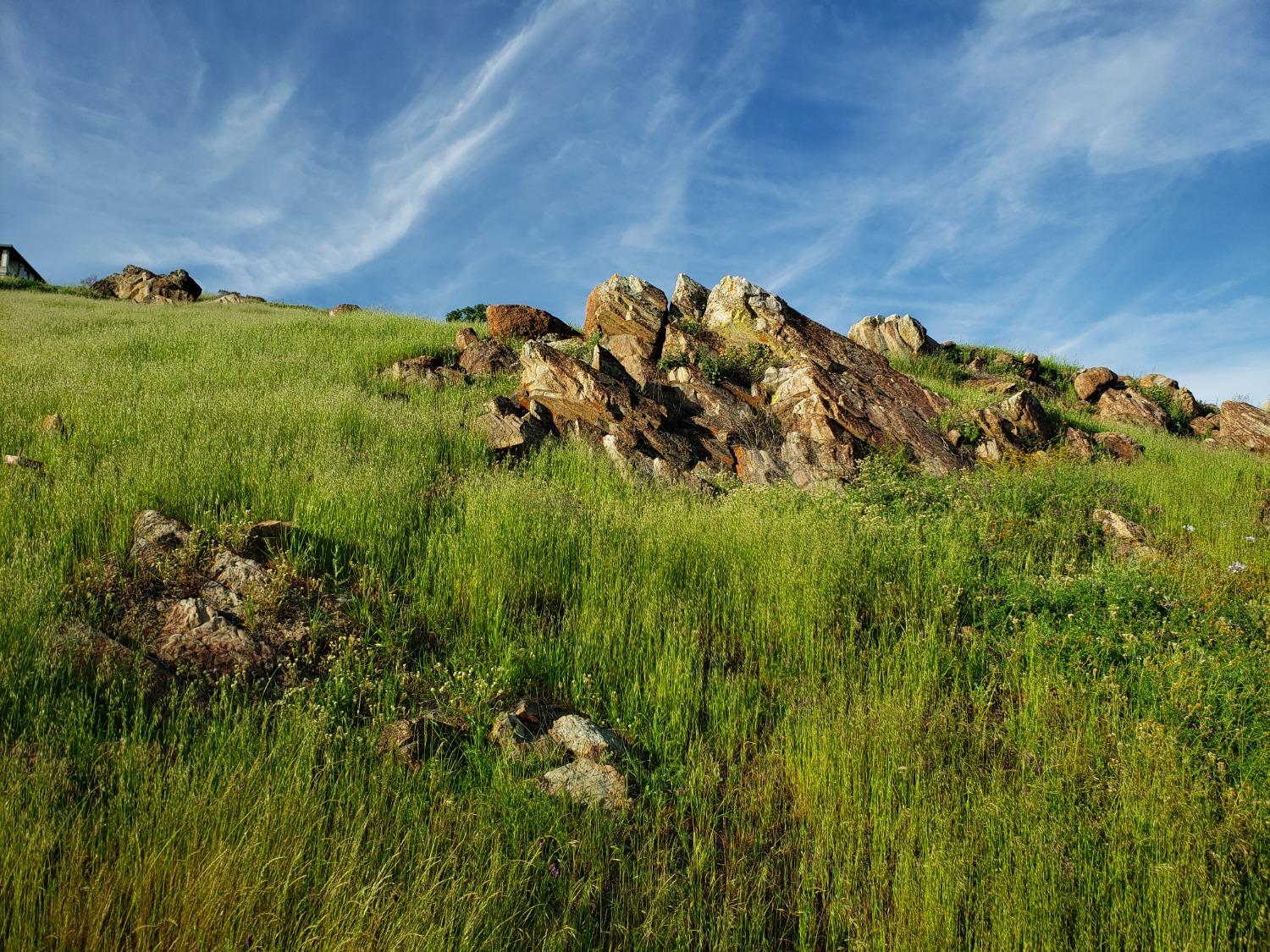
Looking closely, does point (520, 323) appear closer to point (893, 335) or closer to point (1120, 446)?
point (893, 335)

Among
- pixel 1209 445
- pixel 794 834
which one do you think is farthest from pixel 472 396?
pixel 1209 445

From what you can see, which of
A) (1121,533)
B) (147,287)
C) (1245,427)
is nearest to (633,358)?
(1121,533)

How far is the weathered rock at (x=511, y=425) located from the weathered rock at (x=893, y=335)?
14.0 m

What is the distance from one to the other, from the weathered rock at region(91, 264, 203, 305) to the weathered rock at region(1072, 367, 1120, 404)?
132 feet

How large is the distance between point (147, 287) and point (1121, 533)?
44.6 meters

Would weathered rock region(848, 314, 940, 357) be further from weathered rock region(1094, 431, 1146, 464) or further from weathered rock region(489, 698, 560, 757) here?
weathered rock region(489, 698, 560, 757)

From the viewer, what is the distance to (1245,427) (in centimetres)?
1908

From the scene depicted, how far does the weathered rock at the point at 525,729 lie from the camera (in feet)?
12.0

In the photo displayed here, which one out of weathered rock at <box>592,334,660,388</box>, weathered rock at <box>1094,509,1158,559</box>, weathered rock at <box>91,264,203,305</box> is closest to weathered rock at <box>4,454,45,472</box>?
weathered rock at <box>592,334,660,388</box>

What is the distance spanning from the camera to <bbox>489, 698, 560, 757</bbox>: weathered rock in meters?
3.64

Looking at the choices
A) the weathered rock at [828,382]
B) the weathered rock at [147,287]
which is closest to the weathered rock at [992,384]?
the weathered rock at [828,382]

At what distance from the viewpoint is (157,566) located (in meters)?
4.85

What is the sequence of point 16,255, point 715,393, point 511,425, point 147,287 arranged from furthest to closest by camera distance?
point 16,255, point 147,287, point 715,393, point 511,425

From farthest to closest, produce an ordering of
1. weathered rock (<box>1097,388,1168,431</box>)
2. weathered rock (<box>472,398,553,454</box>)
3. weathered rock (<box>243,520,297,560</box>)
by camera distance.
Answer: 1. weathered rock (<box>1097,388,1168,431</box>)
2. weathered rock (<box>472,398,553,454</box>)
3. weathered rock (<box>243,520,297,560</box>)
